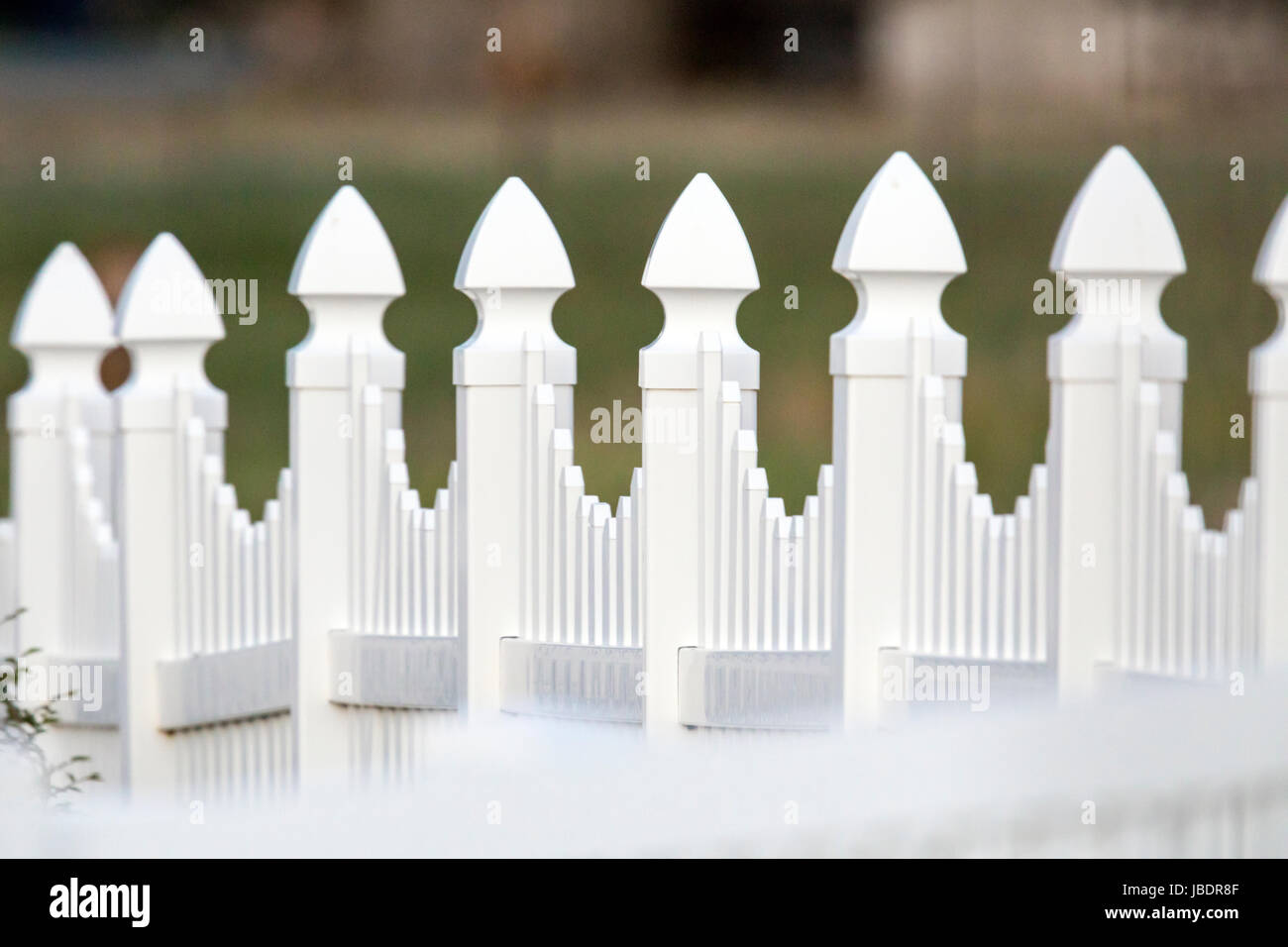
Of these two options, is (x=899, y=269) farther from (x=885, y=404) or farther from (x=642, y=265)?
(x=642, y=265)

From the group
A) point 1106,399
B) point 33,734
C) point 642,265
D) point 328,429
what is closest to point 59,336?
point 33,734

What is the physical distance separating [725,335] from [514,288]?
29.3 inches

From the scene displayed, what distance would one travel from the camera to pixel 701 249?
4.88 metres

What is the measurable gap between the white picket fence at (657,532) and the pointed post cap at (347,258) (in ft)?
0.04

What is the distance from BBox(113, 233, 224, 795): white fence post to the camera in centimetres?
624

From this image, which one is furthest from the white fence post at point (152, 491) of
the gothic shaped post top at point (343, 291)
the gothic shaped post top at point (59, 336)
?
the gothic shaped post top at point (59, 336)

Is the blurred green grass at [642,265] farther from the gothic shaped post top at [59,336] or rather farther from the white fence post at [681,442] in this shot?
the gothic shaped post top at [59,336]

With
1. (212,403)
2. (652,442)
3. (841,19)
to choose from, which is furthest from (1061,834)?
(841,19)

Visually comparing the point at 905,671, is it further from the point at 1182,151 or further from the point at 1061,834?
the point at 1182,151

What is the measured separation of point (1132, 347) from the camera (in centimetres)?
418

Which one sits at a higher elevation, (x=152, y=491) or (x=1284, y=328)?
(x=1284, y=328)

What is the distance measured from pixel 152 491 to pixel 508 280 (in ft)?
6.26

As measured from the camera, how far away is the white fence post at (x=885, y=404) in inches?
177

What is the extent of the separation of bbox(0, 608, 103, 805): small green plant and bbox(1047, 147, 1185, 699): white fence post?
355cm
